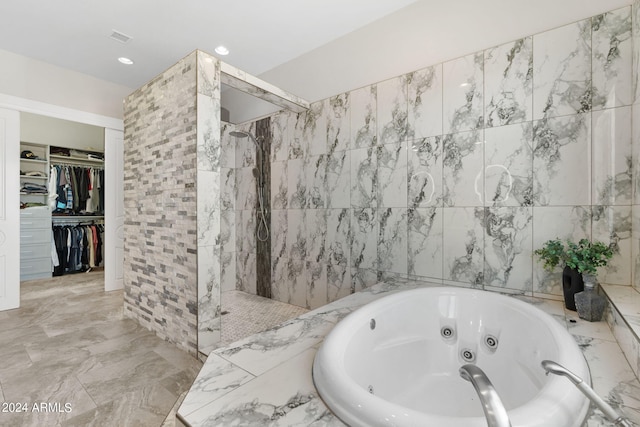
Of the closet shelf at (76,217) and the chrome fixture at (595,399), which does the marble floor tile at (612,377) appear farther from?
the closet shelf at (76,217)

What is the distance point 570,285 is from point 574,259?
19 cm

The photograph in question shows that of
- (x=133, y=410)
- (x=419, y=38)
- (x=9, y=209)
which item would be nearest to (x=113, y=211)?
(x=9, y=209)

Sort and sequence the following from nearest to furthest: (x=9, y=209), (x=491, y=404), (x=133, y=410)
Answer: (x=491, y=404) < (x=133, y=410) < (x=9, y=209)

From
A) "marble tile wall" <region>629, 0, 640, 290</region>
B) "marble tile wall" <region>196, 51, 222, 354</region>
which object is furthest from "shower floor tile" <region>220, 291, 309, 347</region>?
"marble tile wall" <region>629, 0, 640, 290</region>

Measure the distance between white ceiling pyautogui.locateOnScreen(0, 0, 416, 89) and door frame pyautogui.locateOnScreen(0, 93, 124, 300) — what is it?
51 cm

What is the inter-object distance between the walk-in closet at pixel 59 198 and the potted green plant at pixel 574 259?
5.07 m

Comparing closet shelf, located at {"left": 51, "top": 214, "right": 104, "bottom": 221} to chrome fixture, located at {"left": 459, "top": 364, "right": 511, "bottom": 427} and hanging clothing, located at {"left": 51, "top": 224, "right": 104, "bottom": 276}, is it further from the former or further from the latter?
chrome fixture, located at {"left": 459, "top": 364, "right": 511, "bottom": 427}

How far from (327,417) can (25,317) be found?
3.50m

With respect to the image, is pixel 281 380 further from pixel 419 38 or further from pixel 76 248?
pixel 76 248

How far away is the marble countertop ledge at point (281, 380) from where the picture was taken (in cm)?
78

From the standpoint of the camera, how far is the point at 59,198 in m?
4.67

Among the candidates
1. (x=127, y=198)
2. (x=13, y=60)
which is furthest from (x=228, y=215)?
(x=13, y=60)

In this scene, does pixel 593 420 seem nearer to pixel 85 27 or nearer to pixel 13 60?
pixel 85 27

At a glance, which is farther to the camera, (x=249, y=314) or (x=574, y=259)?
(x=249, y=314)
